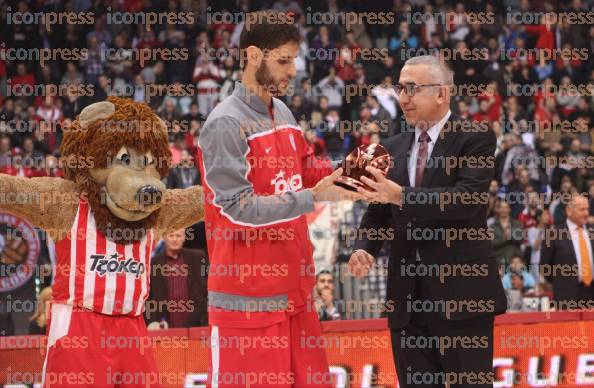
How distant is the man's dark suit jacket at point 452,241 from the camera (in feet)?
15.6

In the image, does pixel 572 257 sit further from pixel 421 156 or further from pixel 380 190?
pixel 380 190

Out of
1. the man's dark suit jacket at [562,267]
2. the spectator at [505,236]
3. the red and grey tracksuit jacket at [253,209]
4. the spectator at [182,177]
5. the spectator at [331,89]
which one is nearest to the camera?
the red and grey tracksuit jacket at [253,209]

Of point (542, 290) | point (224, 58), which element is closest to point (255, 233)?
point (542, 290)

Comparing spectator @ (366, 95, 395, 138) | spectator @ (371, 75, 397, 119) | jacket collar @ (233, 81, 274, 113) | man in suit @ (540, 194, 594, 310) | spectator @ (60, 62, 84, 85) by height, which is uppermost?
spectator @ (60, 62, 84, 85)

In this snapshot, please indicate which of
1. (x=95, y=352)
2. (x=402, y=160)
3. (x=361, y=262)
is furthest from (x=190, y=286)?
(x=402, y=160)

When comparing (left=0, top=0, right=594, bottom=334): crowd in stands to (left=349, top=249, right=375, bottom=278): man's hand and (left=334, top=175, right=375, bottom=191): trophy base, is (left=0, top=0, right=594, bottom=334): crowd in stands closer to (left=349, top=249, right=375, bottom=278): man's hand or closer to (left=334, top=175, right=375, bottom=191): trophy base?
(left=349, top=249, right=375, bottom=278): man's hand

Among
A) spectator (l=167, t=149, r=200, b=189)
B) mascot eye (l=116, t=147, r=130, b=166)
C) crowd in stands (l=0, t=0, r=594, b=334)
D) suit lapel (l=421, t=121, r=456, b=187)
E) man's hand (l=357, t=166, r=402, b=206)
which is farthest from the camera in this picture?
crowd in stands (l=0, t=0, r=594, b=334)

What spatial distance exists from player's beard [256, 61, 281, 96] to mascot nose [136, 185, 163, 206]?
3.28 feet

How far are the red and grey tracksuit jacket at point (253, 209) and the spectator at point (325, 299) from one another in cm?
415

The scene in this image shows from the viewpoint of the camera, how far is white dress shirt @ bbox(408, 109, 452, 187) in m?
4.96

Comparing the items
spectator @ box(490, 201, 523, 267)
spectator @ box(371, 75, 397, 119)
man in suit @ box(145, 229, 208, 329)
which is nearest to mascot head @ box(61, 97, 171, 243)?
man in suit @ box(145, 229, 208, 329)

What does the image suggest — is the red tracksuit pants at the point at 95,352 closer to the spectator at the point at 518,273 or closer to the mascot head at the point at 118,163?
the mascot head at the point at 118,163

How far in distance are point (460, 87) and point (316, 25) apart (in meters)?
2.52

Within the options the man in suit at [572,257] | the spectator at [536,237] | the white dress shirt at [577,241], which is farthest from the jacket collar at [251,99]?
the spectator at [536,237]
